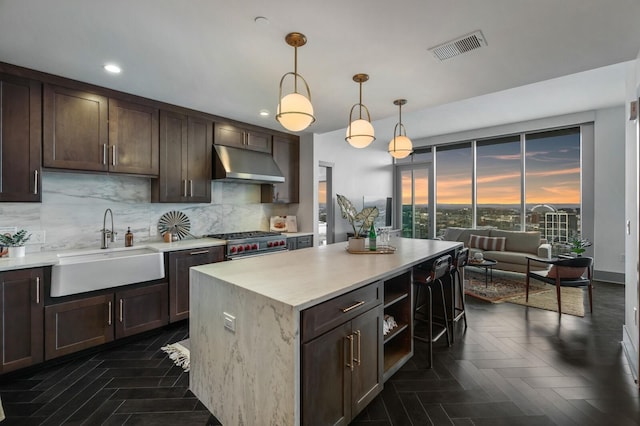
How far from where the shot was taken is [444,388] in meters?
2.20

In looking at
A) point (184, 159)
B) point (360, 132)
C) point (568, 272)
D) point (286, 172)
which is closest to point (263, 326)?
point (360, 132)

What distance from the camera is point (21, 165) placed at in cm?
262

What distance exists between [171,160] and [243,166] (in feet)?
2.92

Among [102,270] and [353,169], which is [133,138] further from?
[353,169]

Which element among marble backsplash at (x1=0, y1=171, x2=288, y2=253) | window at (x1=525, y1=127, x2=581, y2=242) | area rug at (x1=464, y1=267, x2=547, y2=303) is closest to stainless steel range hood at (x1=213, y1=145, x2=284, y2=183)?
marble backsplash at (x1=0, y1=171, x2=288, y2=253)

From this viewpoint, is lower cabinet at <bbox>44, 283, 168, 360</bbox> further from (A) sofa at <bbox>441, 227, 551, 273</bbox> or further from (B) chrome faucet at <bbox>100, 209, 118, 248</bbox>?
(A) sofa at <bbox>441, 227, 551, 273</bbox>

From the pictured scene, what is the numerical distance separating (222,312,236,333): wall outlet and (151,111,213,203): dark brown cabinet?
7.82 feet

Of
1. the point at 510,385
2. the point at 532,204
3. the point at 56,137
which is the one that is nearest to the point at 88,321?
the point at 56,137

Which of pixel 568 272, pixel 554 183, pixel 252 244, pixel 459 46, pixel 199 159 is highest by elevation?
pixel 459 46

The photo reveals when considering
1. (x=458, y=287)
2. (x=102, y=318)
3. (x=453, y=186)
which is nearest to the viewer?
(x=102, y=318)

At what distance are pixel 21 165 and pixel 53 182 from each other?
1.40ft

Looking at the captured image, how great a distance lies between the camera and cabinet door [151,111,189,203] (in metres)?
3.53

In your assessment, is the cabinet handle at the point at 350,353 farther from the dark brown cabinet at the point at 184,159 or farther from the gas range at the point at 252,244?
the dark brown cabinet at the point at 184,159

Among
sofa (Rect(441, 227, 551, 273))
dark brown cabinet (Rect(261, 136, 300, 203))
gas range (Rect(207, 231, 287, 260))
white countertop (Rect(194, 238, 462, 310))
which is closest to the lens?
white countertop (Rect(194, 238, 462, 310))
